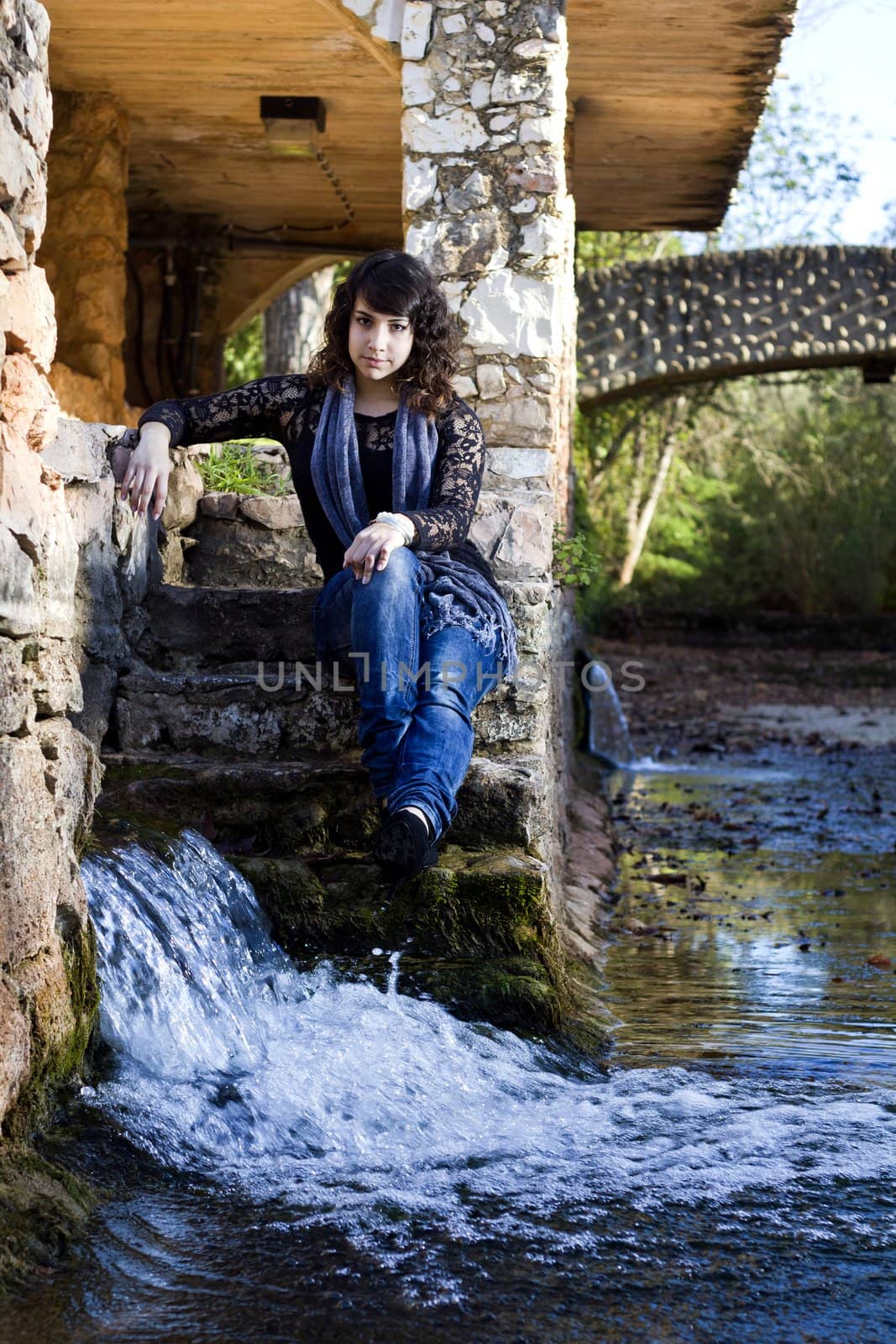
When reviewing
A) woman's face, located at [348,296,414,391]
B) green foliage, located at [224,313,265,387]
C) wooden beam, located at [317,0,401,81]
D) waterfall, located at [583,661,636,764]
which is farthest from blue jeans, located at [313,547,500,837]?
green foliage, located at [224,313,265,387]

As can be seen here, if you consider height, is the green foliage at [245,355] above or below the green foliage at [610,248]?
below

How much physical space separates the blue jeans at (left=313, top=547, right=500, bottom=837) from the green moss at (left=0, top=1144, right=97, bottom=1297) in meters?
1.24

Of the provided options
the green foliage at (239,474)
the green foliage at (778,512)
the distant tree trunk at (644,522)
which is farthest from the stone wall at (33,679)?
the distant tree trunk at (644,522)

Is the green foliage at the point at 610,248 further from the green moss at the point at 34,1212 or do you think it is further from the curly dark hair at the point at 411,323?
the green moss at the point at 34,1212

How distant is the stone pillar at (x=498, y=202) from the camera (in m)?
5.23

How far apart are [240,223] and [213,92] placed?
8.00 feet

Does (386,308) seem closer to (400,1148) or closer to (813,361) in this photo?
(400,1148)

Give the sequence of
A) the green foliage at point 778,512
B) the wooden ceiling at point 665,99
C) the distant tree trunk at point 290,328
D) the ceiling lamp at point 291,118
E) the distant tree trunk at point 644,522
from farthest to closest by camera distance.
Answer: the distant tree trunk at point 644,522 < the green foliage at point 778,512 < the distant tree trunk at point 290,328 < the ceiling lamp at point 291,118 < the wooden ceiling at point 665,99

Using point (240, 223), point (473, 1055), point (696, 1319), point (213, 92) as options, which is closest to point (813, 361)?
point (240, 223)

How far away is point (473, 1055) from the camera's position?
3.18 m

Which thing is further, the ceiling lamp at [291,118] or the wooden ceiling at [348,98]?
the ceiling lamp at [291,118]

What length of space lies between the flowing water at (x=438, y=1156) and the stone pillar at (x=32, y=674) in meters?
0.18

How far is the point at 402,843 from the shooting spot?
3.23m

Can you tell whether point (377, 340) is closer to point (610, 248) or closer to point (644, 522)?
point (610, 248)
